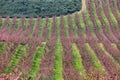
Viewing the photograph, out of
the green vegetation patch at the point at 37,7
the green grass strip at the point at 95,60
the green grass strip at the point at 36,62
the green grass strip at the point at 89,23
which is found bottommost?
the green grass strip at the point at 89,23

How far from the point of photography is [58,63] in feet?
87.8

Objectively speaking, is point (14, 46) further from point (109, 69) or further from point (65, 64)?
point (109, 69)

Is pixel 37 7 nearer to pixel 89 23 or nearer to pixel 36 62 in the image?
pixel 89 23

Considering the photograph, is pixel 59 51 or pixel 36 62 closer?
pixel 36 62

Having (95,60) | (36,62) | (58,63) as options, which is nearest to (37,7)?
(95,60)

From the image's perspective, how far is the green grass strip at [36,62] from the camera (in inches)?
921

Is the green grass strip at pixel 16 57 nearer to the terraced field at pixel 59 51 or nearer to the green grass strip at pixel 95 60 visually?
the terraced field at pixel 59 51

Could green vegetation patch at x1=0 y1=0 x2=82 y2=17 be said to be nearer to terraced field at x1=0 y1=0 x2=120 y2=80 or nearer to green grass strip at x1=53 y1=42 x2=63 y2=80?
terraced field at x1=0 y1=0 x2=120 y2=80

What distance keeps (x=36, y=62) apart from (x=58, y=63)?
5.98ft

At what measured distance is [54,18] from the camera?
177 ft

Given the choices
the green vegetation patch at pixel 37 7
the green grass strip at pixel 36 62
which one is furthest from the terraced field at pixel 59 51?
the green vegetation patch at pixel 37 7

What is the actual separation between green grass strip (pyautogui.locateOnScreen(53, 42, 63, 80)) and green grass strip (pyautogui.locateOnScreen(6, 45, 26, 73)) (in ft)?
9.61

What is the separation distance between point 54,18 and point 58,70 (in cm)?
2973

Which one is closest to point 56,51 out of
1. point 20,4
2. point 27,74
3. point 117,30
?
point 27,74
